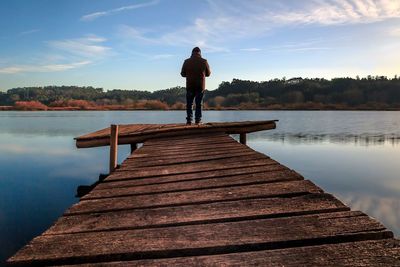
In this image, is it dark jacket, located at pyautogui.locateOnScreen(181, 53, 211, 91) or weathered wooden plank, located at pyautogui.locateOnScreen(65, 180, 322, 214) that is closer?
weathered wooden plank, located at pyautogui.locateOnScreen(65, 180, 322, 214)

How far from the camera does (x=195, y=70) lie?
34.7ft

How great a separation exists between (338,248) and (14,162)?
74.1 ft

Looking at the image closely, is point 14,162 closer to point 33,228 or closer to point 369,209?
point 33,228

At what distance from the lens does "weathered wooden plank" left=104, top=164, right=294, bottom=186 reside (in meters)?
3.92

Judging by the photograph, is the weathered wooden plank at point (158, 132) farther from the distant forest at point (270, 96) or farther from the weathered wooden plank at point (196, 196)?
the distant forest at point (270, 96)

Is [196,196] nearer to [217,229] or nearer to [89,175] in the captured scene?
[217,229]

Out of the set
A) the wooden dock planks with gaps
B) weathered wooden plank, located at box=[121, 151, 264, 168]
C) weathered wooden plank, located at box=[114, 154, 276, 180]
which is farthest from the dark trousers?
the wooden dock planks with gaps

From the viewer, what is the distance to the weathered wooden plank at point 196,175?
12.9 ft

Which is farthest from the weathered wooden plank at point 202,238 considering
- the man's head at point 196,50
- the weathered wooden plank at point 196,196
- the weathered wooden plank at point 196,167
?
the man's head at point 196,50

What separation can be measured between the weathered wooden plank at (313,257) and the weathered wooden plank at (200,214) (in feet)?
1.78

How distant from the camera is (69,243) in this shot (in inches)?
81.7

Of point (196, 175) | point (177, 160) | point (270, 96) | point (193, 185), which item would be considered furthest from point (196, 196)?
point (270, 96)

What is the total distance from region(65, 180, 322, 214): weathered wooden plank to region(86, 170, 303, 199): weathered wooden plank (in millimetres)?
155

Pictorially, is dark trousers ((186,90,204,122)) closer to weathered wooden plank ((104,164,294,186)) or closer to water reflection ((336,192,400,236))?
water reflection ((336,192,400,236))
